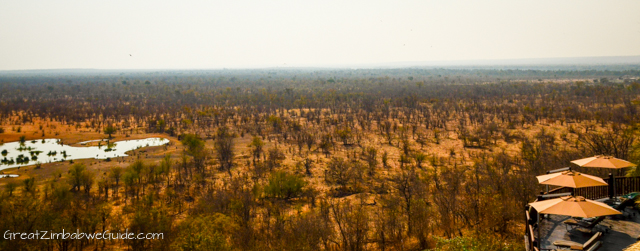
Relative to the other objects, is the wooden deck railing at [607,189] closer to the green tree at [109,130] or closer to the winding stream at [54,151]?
the winding stream at [54,151]

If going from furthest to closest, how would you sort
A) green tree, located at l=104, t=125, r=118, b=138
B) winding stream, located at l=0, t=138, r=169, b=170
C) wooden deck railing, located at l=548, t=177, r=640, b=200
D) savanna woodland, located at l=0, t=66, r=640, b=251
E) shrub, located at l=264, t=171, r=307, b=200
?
green tree, located at l=104, t=125, r=118, b=138, winding stream, located at l=0, t=138, r=169, b=170, shrub, located at l=264, t=171, r=307, b=200, savanna woodland, located at l=0, t=66, r=640, b=251, wooden deck railing, located at l=548, t=177, r=640, b=200

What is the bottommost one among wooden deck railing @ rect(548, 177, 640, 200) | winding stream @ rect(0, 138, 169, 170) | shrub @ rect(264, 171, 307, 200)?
shrub @ rect(264, 171, 307, 200)

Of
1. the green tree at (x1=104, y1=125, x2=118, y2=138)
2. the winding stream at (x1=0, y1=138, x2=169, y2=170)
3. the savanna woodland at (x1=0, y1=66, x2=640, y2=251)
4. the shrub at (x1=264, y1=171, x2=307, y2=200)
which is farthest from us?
the green tree at (x1=104, y1=125, x2=118, y2=138)

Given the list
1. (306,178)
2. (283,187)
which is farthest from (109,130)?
(283,187)

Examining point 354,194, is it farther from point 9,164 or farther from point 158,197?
point 9,164

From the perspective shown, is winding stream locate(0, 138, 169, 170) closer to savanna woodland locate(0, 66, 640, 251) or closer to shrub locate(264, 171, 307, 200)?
savanna woodland locate(0, 66, 640, 251)

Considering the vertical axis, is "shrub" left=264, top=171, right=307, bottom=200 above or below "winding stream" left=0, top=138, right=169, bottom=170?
below

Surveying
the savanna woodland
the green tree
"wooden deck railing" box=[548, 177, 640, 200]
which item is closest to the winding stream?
the savanna woodland

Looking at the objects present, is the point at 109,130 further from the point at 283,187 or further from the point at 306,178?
the point at 283,187

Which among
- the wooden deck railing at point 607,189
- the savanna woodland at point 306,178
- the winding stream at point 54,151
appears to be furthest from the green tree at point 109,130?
the wooden deck railing at point 607,189
